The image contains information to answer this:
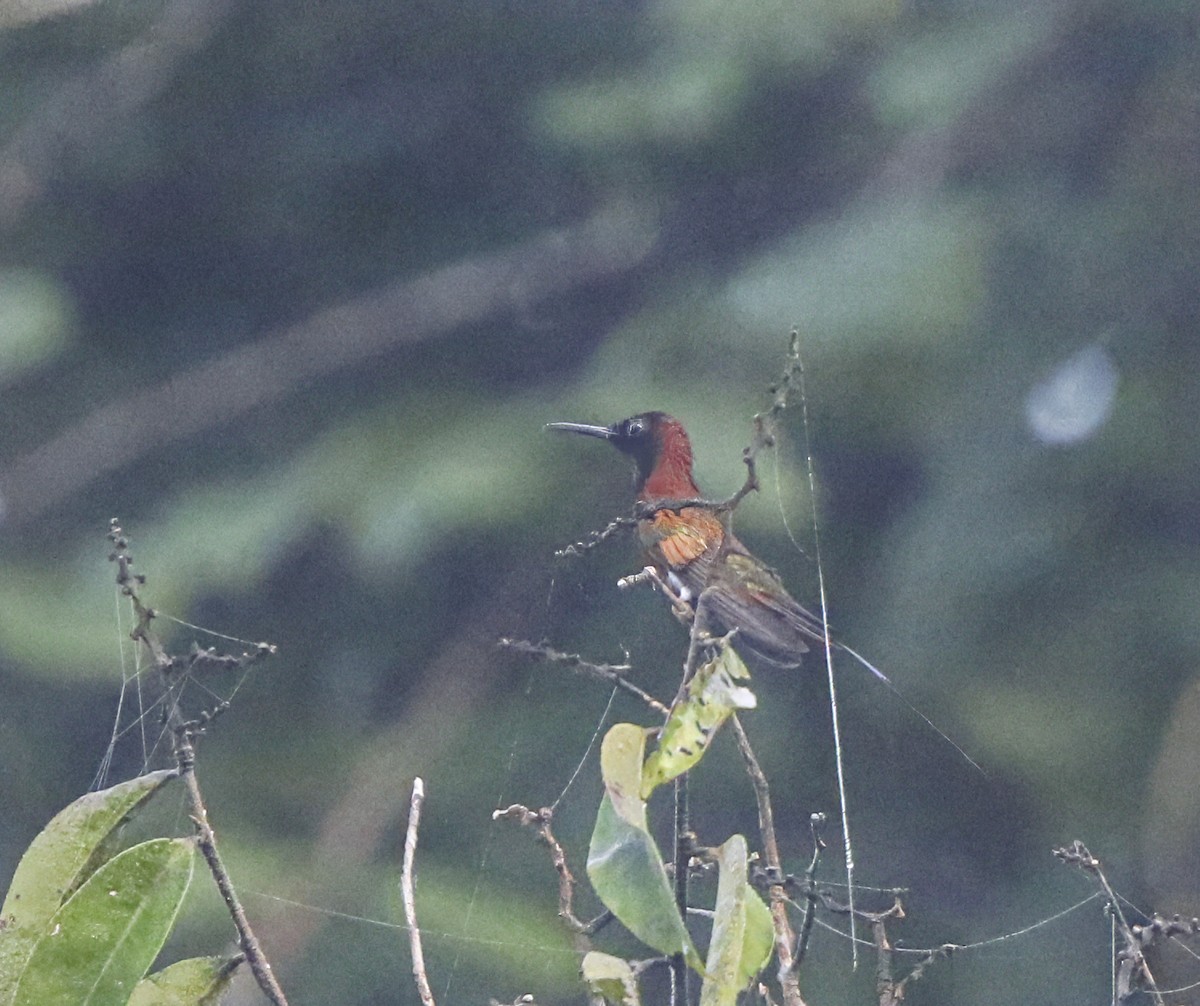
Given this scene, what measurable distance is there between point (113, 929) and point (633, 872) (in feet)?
0.70

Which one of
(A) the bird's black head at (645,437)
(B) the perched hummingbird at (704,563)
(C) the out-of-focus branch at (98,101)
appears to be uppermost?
(C) the out-of-focus branch at (98,101)

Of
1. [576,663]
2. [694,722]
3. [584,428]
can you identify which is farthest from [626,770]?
[584,428]

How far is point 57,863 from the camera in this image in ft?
1.81

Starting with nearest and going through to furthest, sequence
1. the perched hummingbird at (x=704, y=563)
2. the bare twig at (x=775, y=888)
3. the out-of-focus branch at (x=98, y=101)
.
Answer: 1. the bare twig at (x=775, y=888)
2. the perched hummingbird at (x=704, y=563)
3. the out-of-focus branch at (x=98, y=101)

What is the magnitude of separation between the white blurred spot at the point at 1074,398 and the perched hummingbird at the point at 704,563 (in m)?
0.23

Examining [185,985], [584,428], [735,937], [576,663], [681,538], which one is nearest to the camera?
[735,937]

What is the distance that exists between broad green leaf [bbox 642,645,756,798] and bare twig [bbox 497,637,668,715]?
12 centimetres

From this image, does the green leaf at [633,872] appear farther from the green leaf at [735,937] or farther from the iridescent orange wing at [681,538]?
the iridescent orange wing at [681,538]

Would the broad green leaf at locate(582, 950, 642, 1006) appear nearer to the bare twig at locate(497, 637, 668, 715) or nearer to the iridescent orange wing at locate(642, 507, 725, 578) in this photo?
the bare twig at locate(497, 637, 668, 715)

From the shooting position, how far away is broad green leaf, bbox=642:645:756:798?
47 cm

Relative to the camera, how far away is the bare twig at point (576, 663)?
2.14ft

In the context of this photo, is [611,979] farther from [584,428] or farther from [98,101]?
[98,101]

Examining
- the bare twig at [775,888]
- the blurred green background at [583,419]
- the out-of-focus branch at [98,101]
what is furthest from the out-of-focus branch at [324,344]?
the bare twig at [775,888]

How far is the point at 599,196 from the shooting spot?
103 centimetres
